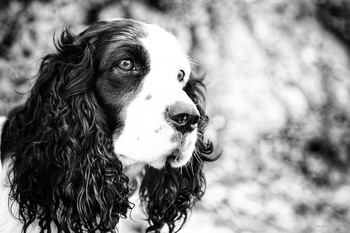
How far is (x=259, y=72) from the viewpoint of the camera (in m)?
5.65

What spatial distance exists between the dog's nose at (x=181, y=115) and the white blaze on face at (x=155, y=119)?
0.9 inches

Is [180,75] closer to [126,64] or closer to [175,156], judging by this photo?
[126,64]

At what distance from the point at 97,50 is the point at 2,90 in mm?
2537

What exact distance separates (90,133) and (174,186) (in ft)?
2.64

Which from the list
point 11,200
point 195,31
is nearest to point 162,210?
point 11,200

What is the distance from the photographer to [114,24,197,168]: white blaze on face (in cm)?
290

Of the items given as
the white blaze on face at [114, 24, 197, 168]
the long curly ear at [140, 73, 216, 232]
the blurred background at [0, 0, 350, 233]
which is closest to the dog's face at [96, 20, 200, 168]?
the white blaze on face at [114, 24, 197, 168]

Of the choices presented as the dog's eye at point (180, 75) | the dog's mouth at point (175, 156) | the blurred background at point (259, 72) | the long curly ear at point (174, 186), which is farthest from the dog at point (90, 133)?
the blurred background at point (259, 72)

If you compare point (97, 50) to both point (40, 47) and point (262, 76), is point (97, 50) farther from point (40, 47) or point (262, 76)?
point (262, 76)

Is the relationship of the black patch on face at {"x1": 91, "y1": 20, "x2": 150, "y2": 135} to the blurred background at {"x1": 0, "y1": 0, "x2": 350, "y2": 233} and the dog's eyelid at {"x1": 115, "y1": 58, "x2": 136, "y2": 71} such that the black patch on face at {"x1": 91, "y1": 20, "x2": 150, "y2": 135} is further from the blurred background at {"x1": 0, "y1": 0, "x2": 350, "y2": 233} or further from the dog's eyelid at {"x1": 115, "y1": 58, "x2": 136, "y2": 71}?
the blurred background at {"x1": 0, "y1": 0, "x2": 350, "y2": 233}

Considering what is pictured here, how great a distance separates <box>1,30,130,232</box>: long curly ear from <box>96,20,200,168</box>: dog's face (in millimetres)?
95

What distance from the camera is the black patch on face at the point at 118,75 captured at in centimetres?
306

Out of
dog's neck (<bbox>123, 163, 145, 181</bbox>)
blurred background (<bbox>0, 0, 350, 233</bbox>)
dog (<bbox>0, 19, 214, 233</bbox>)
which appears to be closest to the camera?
dog (<bbox>0, 19, 214, 233</bbox>)

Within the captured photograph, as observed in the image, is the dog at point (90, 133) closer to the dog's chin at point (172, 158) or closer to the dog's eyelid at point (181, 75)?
the dog's chin at point (172, 158)
